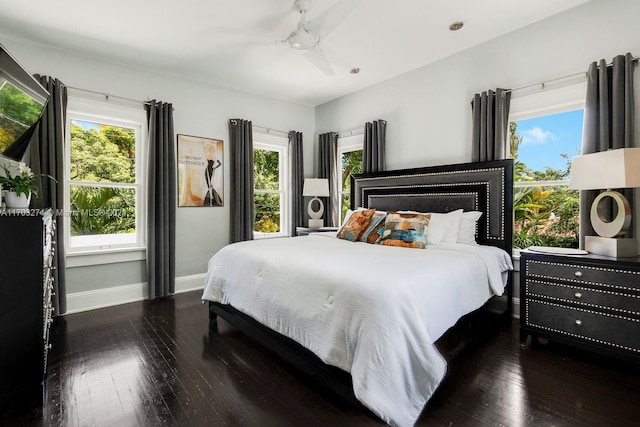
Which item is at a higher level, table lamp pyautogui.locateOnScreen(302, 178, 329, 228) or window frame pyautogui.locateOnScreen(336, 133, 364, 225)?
window frame pyautogui.locateOnScreen(336, 133, 364, 225)

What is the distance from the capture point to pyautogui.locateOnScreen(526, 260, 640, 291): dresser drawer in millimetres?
2094

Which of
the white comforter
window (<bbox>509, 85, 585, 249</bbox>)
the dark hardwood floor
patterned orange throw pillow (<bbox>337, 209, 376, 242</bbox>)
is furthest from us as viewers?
patterned orange throw pillow (<bbox>337, 209, 376, 242</bbox>)

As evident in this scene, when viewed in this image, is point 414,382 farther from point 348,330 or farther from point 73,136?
point 73,136

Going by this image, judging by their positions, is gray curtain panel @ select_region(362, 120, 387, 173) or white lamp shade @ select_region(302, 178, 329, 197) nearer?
gray curtain panel @ select_region(362, 120, 387, 173)

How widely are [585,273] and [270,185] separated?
4079mm

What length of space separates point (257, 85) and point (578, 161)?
3.84 meters

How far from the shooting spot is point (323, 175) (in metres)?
5.30

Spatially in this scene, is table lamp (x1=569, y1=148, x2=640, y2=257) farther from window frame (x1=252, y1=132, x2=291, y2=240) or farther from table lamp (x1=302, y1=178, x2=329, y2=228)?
window frame (x1=252, y1=132, x2=291, y2=240)

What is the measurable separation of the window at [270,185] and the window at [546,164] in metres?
3.26

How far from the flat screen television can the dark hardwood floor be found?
1677mm

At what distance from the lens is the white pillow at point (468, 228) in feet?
10.5

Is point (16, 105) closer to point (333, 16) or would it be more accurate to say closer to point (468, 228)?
point (333, 16)

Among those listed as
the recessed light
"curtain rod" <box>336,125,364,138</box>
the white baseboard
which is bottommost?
the white baseboard

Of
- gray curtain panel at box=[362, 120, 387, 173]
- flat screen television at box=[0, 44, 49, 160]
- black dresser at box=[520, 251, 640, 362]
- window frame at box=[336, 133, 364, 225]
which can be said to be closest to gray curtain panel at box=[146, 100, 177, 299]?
flat screen television at box=[0, 44, 49, 160]
